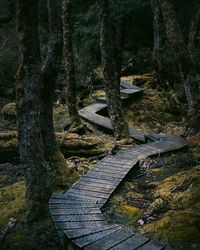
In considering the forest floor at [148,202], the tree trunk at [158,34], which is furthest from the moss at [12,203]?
the tree trunk at [158,34]

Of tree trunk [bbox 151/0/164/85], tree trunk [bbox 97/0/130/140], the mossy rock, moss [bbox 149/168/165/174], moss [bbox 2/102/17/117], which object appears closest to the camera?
the mossy rock

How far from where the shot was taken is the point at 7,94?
21.9 meters

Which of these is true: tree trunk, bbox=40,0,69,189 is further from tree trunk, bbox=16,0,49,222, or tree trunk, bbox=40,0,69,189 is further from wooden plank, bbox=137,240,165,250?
wooden plank, bbox=137,240,165,250

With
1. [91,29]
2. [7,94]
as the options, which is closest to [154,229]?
[7,94]

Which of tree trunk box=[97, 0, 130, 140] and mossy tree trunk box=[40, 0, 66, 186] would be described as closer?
mossy tree trunk box=[40, 0, 66, 186]

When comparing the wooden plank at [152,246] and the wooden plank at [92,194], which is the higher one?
the wooden plank at [152,246]

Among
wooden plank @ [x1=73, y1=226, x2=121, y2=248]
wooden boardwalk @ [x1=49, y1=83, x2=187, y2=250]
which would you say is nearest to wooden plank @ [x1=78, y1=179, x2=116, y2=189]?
wooden boardwalk @ [x1=49, y1=83, x2=187, y2=250]

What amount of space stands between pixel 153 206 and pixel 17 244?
238 cm

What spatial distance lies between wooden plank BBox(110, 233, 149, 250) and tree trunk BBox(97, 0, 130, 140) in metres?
7.17

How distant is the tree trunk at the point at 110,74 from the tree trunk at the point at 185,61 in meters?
1.74

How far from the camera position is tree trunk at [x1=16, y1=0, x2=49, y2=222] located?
265 inches

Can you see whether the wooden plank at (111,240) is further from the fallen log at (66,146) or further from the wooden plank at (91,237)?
the fallen log at (66,146)

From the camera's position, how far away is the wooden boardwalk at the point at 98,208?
5523 millimetres

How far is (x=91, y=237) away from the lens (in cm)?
573
